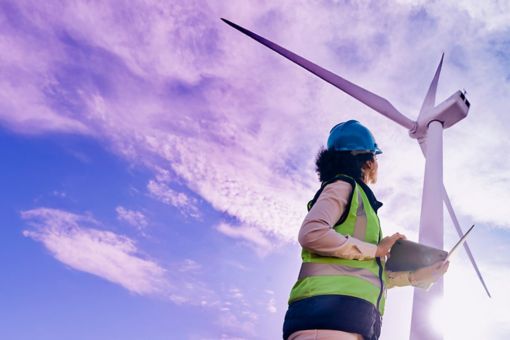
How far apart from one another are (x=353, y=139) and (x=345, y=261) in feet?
3.75

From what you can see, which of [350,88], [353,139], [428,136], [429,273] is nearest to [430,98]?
[428,136]

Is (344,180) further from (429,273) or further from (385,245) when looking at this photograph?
(429,273)

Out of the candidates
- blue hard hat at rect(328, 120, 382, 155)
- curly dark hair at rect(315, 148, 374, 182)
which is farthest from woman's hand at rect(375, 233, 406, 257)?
blue hard hat at rect(328, 120, 382, 155)

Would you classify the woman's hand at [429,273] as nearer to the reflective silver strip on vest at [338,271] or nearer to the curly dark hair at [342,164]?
the reflective silver strip on vest at [338,271]

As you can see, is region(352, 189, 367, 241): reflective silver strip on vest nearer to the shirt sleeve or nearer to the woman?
the woman

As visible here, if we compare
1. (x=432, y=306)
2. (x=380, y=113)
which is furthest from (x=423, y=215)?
(x=380, y=113)

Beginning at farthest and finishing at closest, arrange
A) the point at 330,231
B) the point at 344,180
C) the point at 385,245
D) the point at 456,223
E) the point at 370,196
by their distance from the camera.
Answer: the point at 456,223 < the point at 370,196 < the point at 344,180 < the point at 385,245 < the point at 330,231

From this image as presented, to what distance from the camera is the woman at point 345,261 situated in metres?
3.60

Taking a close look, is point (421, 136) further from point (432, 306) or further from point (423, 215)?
point (432, 306)

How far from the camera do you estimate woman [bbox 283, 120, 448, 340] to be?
3.60 m

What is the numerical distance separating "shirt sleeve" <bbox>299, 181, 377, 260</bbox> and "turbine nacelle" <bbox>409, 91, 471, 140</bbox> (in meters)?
19.9

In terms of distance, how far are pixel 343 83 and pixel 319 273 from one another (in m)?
17.4

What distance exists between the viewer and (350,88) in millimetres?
20562

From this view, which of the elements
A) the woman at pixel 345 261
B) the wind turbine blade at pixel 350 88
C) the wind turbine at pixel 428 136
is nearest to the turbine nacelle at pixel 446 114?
the wind turbine at pixel 428 136
